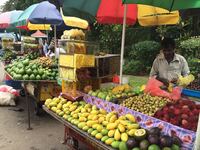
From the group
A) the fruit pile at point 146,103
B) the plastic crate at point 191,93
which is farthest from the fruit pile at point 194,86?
the fruit pile at point 146,103

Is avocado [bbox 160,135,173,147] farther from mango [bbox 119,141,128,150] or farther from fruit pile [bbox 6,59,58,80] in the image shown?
fruit pile [bbox 6,59,58,80]

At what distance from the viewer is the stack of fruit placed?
3.18 metres

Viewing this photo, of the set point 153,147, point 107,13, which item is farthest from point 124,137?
point 107,13

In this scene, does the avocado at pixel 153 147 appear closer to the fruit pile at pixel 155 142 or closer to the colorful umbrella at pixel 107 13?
the fruit pile at pixel 155 142

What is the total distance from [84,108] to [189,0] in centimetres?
248

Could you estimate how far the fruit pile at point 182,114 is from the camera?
11.0 feet

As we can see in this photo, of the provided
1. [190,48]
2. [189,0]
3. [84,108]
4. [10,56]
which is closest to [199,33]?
[190,48]

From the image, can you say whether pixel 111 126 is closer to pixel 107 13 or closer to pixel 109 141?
pixel 109 141

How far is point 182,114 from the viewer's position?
3.53 metres

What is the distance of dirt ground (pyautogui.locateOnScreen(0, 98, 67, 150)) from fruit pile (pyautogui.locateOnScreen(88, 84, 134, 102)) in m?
1.42

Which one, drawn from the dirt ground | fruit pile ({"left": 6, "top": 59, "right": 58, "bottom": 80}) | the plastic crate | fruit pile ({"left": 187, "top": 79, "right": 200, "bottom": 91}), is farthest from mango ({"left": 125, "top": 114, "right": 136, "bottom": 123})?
fruit pile ({"left": 6, "top": 59, "right": 58, "bottom": 80})

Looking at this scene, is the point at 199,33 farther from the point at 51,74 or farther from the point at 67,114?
the point at 67,114

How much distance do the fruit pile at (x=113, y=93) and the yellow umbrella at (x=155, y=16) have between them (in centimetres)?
195

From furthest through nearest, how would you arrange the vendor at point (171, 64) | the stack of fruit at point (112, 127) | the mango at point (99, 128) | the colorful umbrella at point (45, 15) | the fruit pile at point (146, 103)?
the colorful umbrella at point (45, 15) < the vendor at point (171, 64) < the fruit pile at point (146, 103) < the mango at point (99, 128) < the stack of fruit at point (112, 127)
